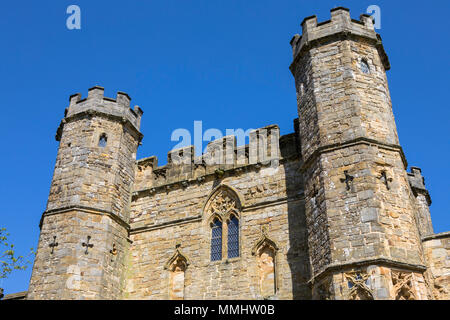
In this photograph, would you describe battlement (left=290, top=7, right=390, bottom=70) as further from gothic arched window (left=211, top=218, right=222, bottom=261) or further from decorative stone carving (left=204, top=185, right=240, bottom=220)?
gothic arched window (left=211, top=218, right=222, bottom=261)

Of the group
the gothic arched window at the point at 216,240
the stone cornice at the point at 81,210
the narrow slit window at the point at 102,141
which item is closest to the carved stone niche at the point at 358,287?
the gothic arched window at the point at 216,240

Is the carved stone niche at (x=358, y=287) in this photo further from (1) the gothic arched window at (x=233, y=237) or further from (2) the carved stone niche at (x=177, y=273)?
Answer: (2) the carved stone niche at (x=177, y=273)

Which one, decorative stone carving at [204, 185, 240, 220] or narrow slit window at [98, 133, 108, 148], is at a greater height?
narrow slit window at [98, 133, 108, 148]

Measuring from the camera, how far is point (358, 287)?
1038 centimetres

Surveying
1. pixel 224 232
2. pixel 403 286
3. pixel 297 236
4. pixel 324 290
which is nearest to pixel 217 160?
pixel 224 232

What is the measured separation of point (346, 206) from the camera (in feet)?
37.2

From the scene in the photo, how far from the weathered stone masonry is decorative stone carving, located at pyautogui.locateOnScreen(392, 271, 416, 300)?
0.02 metres

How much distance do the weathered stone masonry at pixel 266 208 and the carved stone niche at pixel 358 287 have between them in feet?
0.06

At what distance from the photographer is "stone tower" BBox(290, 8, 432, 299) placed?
10.6 m

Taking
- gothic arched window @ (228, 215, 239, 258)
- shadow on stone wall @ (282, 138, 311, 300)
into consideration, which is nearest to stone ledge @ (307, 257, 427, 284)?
shadow on stone wall @ (282, 138, 311, 300)

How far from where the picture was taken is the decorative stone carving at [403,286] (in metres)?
10.4

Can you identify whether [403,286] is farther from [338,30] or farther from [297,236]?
[338,30]
